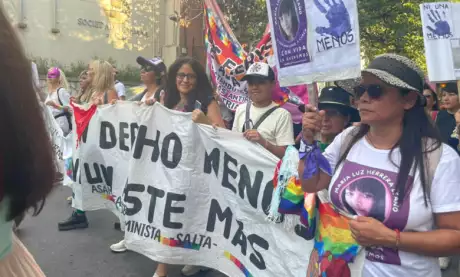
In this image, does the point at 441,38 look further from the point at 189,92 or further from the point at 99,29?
the point at 99,29

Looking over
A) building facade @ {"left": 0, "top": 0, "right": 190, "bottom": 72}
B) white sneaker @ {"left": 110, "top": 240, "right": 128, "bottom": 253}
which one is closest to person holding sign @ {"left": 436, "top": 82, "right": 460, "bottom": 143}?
white sneaker @ {"left": 110, "top": 240, "right": 128, "bottom": 253}

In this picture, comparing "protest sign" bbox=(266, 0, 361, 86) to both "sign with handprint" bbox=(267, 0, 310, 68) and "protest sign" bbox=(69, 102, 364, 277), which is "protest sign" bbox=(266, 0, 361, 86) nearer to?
"sign with handprint" bbox=(267, 0, 310, 68)

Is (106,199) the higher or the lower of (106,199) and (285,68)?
the lower

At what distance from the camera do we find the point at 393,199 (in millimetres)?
1817

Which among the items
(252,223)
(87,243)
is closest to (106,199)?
(87,243)

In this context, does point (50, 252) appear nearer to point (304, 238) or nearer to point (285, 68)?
point (304, 238)

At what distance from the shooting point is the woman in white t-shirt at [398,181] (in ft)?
5.81

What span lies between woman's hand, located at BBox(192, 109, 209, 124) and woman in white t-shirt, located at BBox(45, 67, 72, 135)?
2761mm

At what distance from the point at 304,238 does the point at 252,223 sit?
533 mm

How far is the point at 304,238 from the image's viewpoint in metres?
2.67

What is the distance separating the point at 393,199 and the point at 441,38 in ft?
8.85

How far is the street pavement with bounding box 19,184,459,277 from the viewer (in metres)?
4.16

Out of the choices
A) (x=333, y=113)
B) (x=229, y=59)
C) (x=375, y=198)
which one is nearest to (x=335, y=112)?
(x=333, y=113)

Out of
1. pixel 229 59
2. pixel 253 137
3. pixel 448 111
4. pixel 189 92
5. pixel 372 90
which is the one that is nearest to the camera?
pixel 372 90
